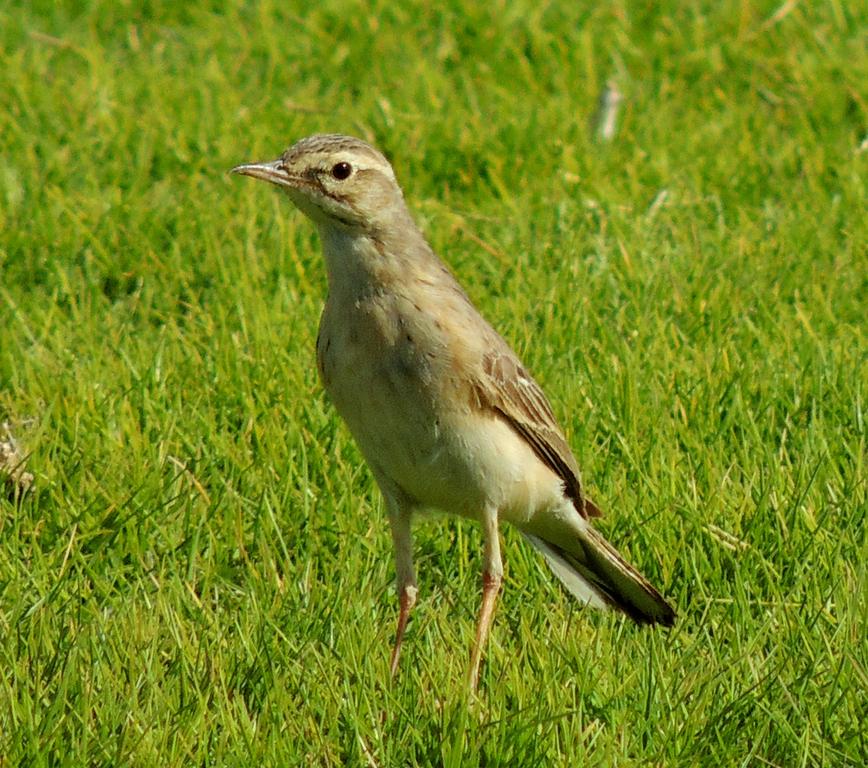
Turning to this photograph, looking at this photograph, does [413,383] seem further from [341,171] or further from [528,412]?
[341,171]

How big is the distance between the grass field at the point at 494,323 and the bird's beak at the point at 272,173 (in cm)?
138

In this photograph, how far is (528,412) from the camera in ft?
19.8

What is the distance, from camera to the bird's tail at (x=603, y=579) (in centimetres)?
586

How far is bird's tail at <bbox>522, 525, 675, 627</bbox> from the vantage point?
19.2ft

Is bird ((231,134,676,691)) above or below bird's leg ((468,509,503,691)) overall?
above

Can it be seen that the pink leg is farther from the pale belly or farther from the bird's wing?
the bird's wing

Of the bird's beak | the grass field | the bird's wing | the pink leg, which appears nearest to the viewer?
the grass field

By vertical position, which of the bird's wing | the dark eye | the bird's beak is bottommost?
the bird's wing

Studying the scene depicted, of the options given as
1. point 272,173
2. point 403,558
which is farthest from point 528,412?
point 272,173

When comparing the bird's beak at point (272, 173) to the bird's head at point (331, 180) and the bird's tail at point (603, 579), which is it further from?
the bird's tail at point (603, 579)

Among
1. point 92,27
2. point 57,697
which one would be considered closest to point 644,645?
point 57,697

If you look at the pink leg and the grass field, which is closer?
the grass field

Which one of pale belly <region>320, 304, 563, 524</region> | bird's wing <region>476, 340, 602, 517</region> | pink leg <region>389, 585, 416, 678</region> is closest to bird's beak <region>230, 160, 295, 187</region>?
pale belly <region>320, 304, 563, 524</region>

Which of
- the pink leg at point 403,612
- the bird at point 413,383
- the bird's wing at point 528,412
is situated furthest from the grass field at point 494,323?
the bird's wing at point 528,412
